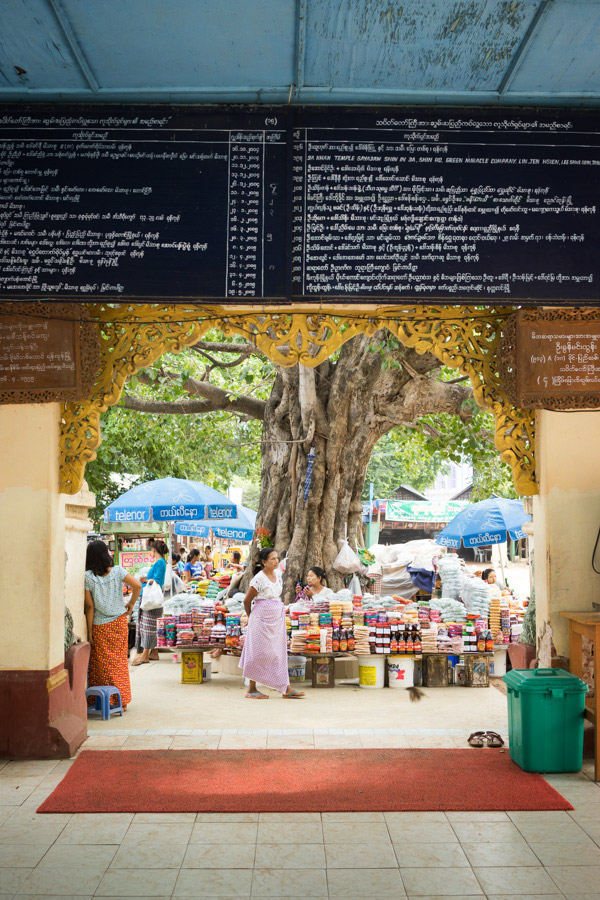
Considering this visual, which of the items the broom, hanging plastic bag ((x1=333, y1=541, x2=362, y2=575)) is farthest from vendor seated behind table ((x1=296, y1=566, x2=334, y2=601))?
the broom

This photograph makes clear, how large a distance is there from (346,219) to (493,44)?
1.26 meters

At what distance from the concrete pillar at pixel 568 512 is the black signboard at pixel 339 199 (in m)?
1.48

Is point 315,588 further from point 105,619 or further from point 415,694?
point 105,619

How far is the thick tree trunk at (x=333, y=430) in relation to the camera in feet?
38.4

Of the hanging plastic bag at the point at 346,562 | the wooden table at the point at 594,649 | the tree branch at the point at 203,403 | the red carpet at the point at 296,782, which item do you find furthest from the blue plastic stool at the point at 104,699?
the tree branch at the point at 203,403

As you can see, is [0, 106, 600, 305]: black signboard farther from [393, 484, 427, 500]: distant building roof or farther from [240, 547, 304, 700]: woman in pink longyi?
[393, 484, 427, 500]: distant building roof

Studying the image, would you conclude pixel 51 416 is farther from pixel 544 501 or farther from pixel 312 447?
pixel 312 447

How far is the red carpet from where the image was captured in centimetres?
523

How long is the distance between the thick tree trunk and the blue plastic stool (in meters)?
4.00

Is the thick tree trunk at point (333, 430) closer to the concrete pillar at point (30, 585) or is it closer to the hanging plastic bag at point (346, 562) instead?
the hanging plastic bag at point (346, 562)

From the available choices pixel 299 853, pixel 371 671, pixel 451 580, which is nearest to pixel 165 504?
pixel 451 580

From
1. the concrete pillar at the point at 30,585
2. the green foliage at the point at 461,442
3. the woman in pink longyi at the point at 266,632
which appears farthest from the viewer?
the green foliage at the point at 461,442

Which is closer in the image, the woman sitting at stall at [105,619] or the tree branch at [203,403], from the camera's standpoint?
the woman sitting at stall at [105,619]

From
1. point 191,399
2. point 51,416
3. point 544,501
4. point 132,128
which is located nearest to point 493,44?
point 132,128
